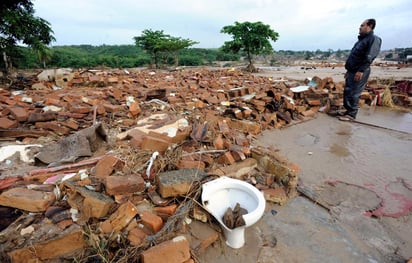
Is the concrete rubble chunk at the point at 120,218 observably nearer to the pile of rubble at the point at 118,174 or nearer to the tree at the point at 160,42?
the pile of rubble at the point at 118,174

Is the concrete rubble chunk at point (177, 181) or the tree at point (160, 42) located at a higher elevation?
the tree at point (160, 42)

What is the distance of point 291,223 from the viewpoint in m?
1.83

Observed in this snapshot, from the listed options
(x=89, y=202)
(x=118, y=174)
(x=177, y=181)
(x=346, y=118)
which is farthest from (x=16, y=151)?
(x=346, y=118)

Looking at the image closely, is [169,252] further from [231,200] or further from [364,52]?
[364,52]

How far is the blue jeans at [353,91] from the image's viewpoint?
14.0 ft

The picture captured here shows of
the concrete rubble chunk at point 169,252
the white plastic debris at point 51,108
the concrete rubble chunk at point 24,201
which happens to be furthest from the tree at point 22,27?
the concrete rubble chunk at point 169,252

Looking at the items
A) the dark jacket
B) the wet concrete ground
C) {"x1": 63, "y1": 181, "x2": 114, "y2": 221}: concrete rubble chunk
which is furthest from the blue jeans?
{"x1": 63, "y1": 181, "x2": 114, "y2": 221}: concrete rubble chunk

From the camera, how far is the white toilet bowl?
5.08ft

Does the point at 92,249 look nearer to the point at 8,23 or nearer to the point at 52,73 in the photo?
the point at 52,73

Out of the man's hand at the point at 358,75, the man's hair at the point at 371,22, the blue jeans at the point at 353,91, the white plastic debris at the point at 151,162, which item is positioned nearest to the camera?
the white plastic debris at the point at 151,162

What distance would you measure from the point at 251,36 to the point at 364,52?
37.3ft

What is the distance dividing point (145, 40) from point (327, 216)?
1976 cm

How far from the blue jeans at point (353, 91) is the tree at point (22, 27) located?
983cm

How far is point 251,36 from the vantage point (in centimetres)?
1422
